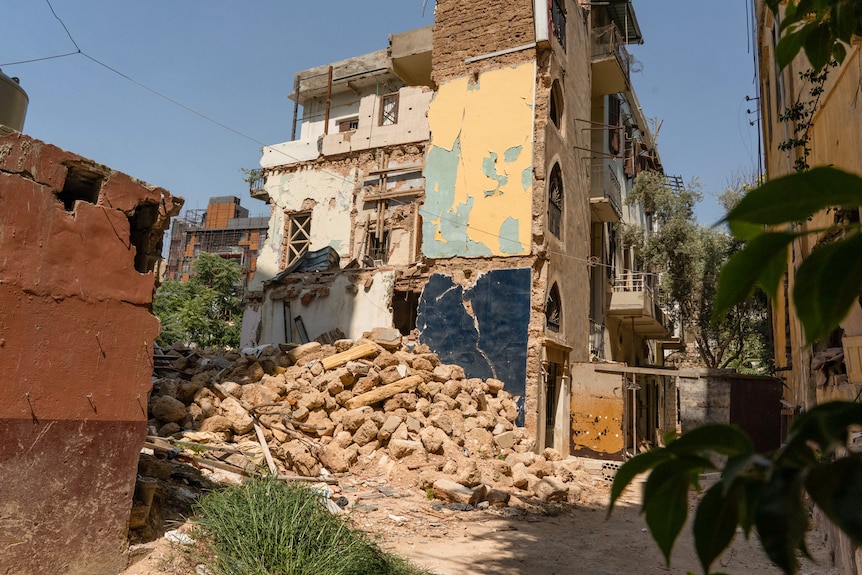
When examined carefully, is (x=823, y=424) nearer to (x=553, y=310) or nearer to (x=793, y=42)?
(x=793, y=42)

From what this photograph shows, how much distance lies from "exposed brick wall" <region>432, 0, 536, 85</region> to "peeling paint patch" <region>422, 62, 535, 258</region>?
0.40m

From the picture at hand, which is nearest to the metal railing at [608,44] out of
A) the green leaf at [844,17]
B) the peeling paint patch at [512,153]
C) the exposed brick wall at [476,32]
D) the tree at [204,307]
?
the exposed brick wall at [476,32]

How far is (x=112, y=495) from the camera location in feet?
16.3

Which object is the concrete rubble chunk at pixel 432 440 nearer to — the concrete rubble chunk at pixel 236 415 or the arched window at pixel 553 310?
the concrete rubble chunk at pixel 236 415

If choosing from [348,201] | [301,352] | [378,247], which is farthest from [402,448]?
[348,201]

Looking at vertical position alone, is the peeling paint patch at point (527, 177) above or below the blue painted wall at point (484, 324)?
above

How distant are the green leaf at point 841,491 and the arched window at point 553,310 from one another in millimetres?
12882

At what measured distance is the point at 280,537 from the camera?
5.15 m

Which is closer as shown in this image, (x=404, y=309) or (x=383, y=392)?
(x=383, y=392)

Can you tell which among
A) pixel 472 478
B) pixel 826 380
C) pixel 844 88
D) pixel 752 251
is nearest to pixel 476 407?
pixel 472 478

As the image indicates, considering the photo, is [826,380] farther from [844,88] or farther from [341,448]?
[341,448]

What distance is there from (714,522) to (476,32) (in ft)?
51.1

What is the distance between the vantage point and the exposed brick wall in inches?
562

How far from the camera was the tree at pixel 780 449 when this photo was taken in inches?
23.6
